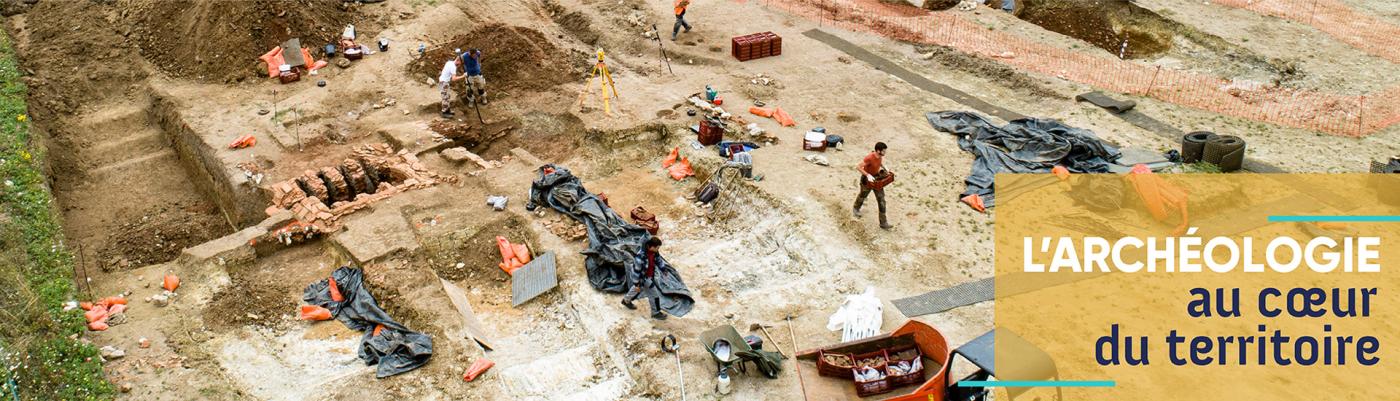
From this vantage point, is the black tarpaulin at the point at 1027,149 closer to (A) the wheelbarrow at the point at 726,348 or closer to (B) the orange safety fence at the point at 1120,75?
(B) the orange safety fence at the point at 1120,75

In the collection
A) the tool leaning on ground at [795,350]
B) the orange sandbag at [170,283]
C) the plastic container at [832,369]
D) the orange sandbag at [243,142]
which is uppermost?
the plastic container at [832,369]

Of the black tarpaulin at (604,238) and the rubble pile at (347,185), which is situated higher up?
the black tarpaulin at (604,238)

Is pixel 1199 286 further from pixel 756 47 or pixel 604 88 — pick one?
pixel 756 47

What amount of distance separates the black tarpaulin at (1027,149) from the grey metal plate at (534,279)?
6.32 meters

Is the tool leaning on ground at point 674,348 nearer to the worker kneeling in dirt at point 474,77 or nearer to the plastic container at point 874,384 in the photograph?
the plastic container at point 874,384

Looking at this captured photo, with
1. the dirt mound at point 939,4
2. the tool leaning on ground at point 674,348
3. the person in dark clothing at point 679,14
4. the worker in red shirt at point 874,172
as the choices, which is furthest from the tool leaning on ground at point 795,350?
the dirt mound at point 939,4

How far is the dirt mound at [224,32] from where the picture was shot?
1973cm

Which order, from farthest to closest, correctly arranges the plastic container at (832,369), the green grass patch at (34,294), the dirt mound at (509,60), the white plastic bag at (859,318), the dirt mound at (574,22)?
1. the dirt mound at (574,22)
2. the dirt mound at (509,60)
3. the white plastic bag at (859,318)
4. the green grass patch at (34,294)
5. the plastic container at (832,369)

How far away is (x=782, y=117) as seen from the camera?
17.3 metres

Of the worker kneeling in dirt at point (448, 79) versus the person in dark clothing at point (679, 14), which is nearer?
the worker kneeling in dirt at point (448, 79)

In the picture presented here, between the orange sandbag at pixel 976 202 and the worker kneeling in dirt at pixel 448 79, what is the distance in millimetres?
9321

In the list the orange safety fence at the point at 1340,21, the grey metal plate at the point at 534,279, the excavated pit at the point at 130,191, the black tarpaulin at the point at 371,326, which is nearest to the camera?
the black tarpaulin at the point at 371,326

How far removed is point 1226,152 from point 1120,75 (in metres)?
4.79

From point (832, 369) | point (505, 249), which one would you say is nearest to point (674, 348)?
point (832, 369)
